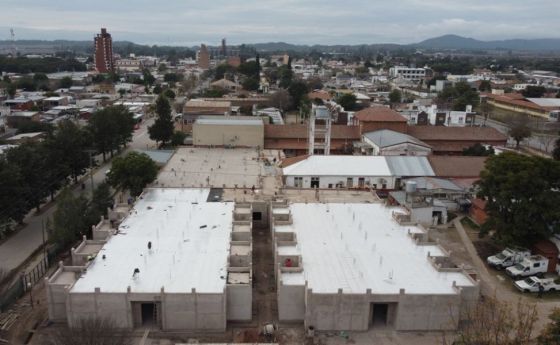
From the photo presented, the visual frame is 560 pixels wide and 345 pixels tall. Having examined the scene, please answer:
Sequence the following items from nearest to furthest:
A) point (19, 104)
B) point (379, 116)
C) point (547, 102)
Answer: point (379, 116) < point (19, 104) < point (547, 102)

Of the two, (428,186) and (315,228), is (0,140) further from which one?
(428,186)

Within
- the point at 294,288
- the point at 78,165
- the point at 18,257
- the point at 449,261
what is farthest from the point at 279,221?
the point at 78,165

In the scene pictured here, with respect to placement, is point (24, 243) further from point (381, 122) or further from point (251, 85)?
point (251, 85)

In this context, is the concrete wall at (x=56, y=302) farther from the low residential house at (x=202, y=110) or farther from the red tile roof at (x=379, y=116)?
the low residential house at (x=202, y=110)

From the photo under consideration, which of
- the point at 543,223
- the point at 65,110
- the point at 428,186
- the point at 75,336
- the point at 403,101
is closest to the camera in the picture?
the point at 75,336

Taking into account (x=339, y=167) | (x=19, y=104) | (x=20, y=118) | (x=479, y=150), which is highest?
(x=19, y=104)

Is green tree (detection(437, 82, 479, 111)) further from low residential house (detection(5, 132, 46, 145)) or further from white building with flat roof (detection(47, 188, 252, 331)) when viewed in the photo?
white building with flat roof (detection(47, 188, 252, 331))

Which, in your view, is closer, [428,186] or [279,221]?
[279,221]

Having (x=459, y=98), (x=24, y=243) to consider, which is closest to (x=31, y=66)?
(x=459, y=98)
